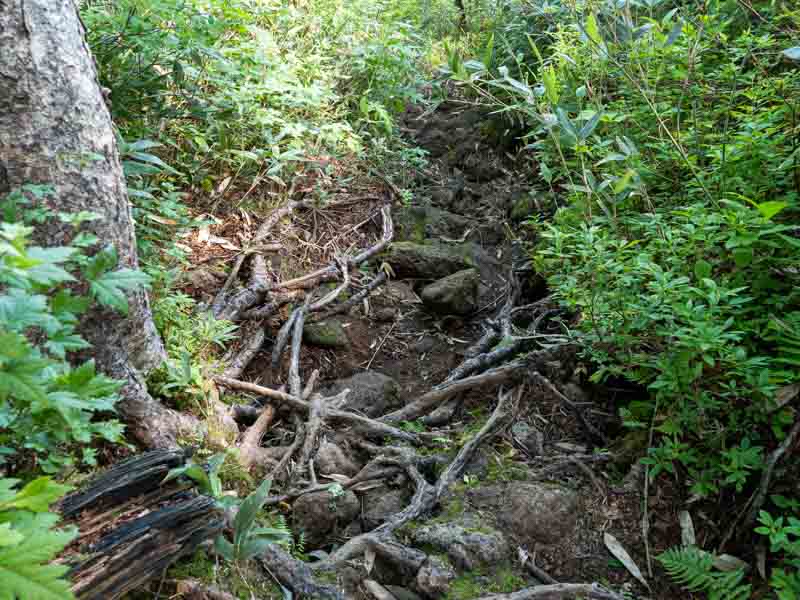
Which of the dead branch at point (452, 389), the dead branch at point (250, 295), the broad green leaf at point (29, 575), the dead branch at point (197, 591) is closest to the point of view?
the broad green leaf at point (29, 575)

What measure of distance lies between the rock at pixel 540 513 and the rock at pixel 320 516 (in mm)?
697

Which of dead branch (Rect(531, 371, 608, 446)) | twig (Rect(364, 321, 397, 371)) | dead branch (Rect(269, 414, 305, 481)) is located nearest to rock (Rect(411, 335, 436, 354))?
twig (Rect(364, 321, 397, 371))

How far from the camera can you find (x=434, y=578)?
217cm

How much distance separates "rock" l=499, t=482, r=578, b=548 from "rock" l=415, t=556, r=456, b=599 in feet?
1.16

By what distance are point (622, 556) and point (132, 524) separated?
5.97ft

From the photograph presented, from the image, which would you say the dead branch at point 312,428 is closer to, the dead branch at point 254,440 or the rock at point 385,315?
the dead branch at point 254,440

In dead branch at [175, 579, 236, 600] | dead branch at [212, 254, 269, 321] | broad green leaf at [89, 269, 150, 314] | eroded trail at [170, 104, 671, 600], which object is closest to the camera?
broad green leaf at [89, 269, 150, 314]

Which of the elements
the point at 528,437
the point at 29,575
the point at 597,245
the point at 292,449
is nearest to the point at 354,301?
the point at 292,449

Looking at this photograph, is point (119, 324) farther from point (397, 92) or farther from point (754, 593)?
point (397, 92)

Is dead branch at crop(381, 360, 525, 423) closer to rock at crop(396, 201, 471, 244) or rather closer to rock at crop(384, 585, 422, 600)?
rock at crop(384, 585, 422, 600)

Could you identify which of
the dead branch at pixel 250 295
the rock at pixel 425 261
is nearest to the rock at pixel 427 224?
the rock at pixel 425 261

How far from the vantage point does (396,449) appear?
284cm

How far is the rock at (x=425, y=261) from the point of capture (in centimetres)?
432

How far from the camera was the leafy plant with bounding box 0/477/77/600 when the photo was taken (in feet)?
3.61
